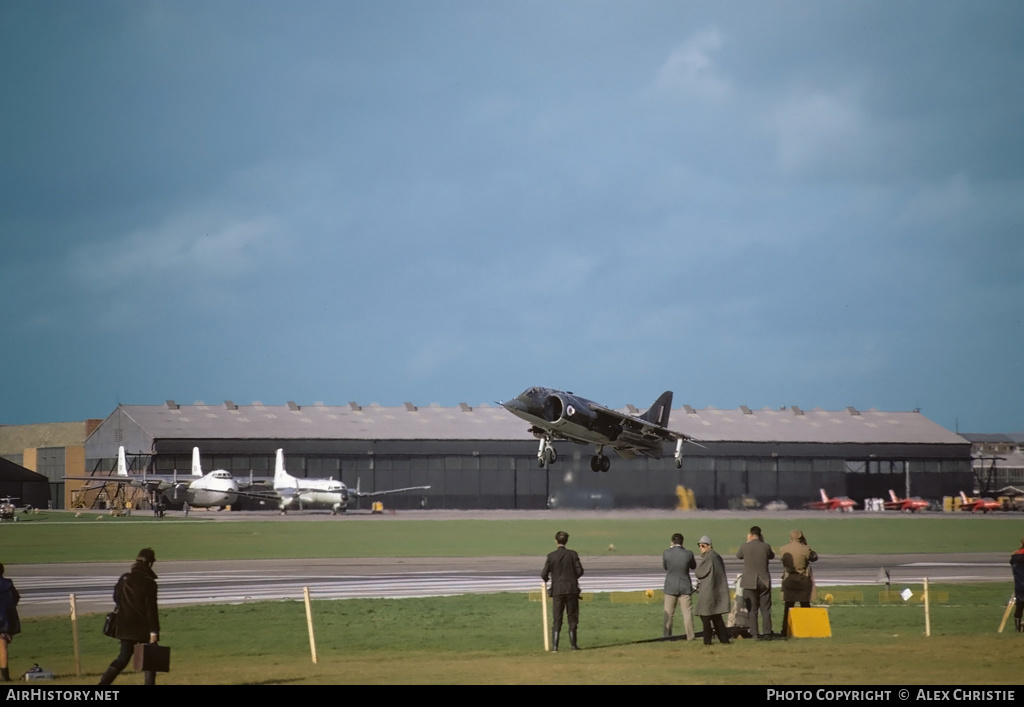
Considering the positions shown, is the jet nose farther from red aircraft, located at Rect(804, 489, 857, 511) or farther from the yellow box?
red aircraft, located at Rect(804, 489, 857, 511)

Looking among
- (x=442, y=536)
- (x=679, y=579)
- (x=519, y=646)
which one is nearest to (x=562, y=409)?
(x=442, y=536)

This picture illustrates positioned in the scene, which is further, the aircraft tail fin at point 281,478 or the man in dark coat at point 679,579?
the aircraft tail fin at point 281,478

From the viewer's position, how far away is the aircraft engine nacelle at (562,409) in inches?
2119

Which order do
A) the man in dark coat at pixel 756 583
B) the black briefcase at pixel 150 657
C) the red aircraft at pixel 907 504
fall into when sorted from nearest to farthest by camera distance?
1. the black briefcase at pixel 150 657
2. the man in dark coat at pixel 756 583
3. the red aircraft at pixel 907 504

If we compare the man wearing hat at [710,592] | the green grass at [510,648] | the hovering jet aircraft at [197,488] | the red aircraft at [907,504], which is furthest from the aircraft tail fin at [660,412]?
the red aircraft at [907,504]

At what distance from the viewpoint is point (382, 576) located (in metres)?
45.3

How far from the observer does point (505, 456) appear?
121625mm

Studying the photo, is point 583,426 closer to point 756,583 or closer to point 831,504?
point 756,583

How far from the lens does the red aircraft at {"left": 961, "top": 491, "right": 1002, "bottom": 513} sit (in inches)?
4692

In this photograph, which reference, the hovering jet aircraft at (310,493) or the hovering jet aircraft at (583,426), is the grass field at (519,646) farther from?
the hovering jet aircraft at (310,493)

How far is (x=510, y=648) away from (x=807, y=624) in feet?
20.7

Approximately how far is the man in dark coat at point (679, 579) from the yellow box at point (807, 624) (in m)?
2.12

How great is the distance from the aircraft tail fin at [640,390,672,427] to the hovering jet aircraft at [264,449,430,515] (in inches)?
1921
